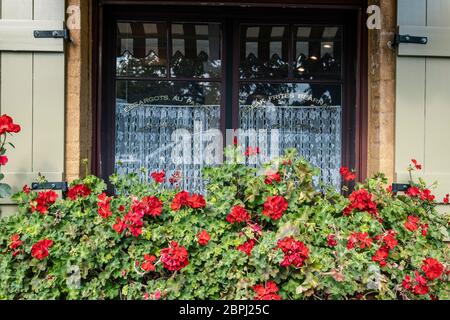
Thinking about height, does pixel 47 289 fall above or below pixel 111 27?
below

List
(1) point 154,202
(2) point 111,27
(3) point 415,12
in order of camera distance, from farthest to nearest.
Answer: (2) point 111,27, (3) point 415,12, (1) point 154,202

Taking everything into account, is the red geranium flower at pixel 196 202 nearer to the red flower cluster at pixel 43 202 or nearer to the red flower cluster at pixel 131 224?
the red flower cluster at pixel 131 224

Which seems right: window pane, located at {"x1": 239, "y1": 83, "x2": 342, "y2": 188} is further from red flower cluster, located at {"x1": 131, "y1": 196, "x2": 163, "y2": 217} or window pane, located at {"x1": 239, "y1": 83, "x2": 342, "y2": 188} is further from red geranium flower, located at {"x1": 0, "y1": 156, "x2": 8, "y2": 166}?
red geranium flower, located at {"x1": 0, "y1": 156, "x2": 8, "y2": 166}

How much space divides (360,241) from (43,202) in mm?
1824

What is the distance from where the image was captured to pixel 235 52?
348cm

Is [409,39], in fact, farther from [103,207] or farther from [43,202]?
[43,202]

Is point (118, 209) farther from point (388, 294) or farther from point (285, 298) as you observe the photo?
point (388, 294)

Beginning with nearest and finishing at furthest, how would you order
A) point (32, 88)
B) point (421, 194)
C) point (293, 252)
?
point (293, 252)
point (421, 194)
point (32, 88)

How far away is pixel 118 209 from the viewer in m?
2.56

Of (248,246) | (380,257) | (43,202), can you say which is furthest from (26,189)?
(380,257)

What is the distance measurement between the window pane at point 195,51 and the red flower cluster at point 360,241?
1741 millimetres

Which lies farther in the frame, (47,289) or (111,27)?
(111,27)

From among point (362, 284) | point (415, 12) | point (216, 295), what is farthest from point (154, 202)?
point (415, 12)

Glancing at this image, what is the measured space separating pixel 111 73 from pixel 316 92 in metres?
1.65
